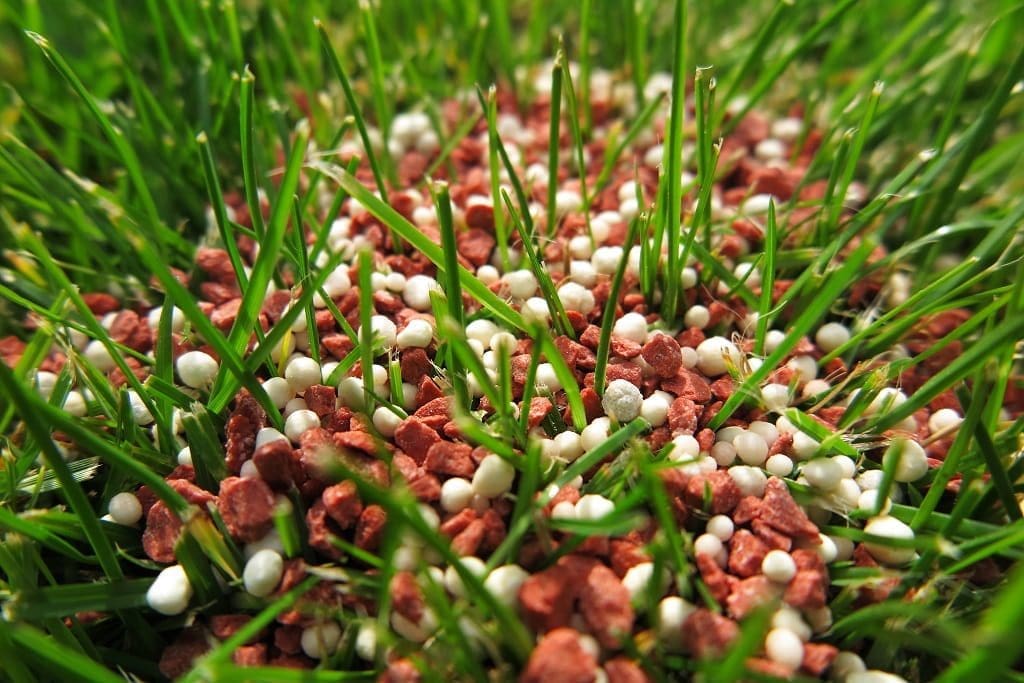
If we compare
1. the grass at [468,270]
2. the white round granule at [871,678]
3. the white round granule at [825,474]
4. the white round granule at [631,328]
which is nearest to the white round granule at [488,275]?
the grass at [468,270]

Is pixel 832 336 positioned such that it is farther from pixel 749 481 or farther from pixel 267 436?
pixel 267 436

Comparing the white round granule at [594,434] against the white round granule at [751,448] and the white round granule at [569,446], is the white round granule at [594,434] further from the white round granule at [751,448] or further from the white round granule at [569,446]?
the white round granule at [751,448]

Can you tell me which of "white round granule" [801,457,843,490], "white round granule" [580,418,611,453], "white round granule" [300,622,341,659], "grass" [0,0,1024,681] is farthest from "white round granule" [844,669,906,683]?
"white round granule" [300,622,341,659]

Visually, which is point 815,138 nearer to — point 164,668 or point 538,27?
point 538,27

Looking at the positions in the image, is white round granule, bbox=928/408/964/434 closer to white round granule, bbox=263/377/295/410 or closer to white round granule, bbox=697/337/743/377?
white round granule, bbox=697/337/743/377

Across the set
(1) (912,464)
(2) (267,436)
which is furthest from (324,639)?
(1) (912,464)

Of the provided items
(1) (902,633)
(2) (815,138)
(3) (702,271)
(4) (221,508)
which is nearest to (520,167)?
(3) (702,271)
